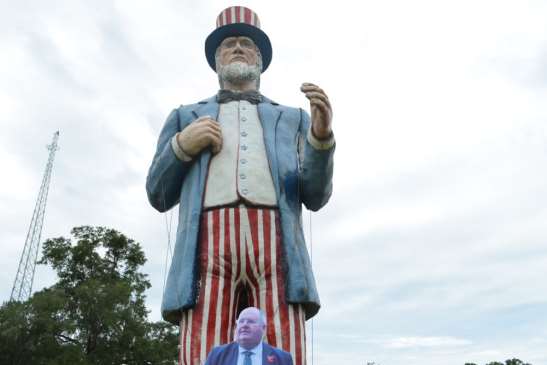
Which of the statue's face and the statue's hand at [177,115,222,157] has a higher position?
the statue's face

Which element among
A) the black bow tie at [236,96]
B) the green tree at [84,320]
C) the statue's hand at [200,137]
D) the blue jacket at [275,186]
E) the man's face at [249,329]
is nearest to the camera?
the man's face at [249,329]

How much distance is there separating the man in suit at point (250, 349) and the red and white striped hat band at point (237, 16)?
7.82 ft

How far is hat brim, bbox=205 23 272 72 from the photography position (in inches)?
172

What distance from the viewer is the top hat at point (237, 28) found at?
14.3 feet

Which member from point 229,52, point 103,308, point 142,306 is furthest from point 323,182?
→ point 142,306

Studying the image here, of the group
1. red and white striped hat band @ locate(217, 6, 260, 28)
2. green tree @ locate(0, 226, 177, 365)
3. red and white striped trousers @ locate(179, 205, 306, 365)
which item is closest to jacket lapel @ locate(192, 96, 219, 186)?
red and white striped trousers @ locate(179, 205, 306, 365)

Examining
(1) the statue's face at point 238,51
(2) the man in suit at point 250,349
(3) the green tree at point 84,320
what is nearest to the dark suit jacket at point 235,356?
(2) the man in suit at point 250,349

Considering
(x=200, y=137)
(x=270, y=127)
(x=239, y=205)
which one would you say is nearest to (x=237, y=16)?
(x=270, y=127)

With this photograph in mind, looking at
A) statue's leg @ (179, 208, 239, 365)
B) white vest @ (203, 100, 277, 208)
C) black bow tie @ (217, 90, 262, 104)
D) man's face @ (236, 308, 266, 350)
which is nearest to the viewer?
man's face @ (236, 308, 266, 350)

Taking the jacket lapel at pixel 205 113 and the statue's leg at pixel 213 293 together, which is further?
the jacket lapel at pixel 205 113

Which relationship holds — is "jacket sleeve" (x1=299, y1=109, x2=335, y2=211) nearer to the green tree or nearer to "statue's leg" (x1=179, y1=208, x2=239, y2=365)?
"statue's leg" (x1=179, y1=208, x2=239, y2=365)

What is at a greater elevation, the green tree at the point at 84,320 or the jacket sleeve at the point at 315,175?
the green tree at the point at 84,320

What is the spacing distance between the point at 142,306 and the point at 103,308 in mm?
1562

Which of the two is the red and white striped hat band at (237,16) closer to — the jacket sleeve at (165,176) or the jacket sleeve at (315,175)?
the jacket sleeve at (165,176)
